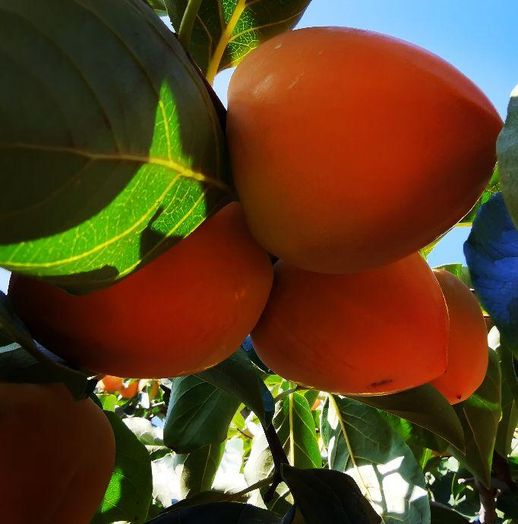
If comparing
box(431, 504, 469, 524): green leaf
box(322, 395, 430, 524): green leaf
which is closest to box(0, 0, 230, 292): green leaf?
box(322, 395, 430, 524): green leaf

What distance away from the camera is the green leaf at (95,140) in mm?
366

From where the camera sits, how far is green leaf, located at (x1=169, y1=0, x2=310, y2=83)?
30.1 inches

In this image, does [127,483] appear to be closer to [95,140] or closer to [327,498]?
[327,498]

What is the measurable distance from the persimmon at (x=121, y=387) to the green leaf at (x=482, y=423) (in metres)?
1.55

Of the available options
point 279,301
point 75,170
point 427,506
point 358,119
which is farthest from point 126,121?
point 427,506

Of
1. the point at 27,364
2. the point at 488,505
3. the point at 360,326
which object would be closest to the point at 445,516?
the point at 488,505

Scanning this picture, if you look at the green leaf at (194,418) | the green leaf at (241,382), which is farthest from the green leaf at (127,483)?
the green leaf at (241,382)

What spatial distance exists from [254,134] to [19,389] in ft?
1.08

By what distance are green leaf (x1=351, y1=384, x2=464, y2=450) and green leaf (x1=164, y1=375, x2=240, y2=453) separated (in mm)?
345

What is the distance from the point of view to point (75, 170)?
1.28 ft

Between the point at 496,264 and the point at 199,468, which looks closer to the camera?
the point at 496,264

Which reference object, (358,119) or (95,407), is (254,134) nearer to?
(358,119)

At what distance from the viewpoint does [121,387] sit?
2605 mm

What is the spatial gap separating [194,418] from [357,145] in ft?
2.38
